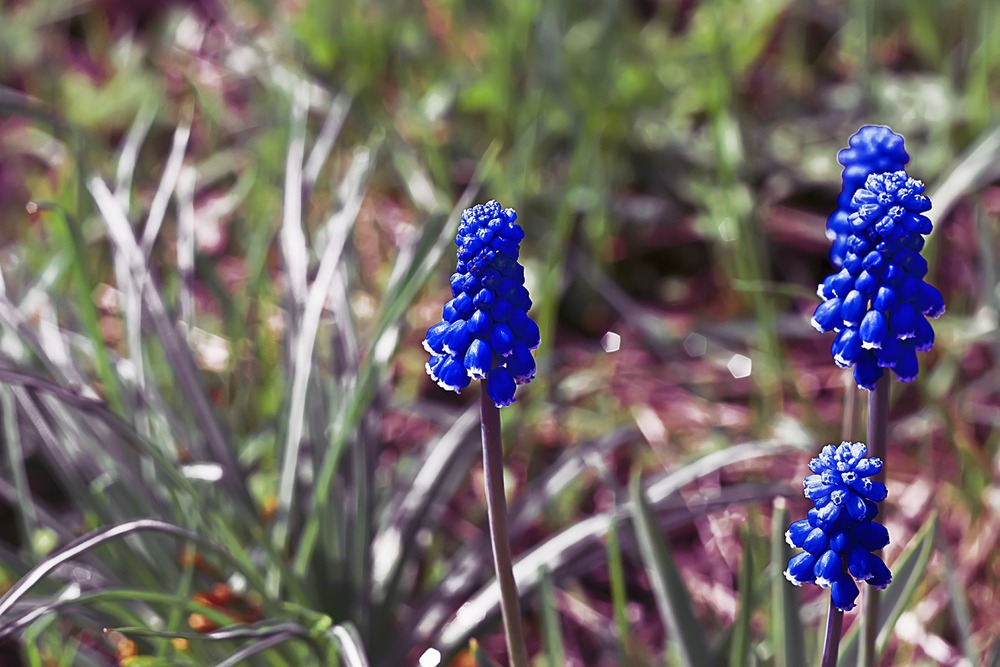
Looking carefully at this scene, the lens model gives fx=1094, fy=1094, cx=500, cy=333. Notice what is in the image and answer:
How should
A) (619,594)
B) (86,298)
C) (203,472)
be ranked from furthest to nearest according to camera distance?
(86,298)
(203,472)
(619,594)

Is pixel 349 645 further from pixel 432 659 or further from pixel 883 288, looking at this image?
pixel 883 288

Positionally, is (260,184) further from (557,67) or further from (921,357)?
(921,357)

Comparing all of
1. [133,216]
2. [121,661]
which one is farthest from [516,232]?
[133,216]

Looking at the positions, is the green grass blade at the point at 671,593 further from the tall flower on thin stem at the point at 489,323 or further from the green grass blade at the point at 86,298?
the green grass blade at the point at 86,298

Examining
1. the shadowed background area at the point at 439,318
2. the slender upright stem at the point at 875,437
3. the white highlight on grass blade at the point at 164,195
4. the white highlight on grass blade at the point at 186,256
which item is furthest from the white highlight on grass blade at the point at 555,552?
the white highlight on grass blade at the point at 164,195

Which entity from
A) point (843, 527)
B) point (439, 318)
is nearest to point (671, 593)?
point (843, 527)

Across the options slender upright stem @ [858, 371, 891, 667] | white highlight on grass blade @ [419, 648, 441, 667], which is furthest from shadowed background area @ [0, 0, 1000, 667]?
slender upright stem @ [858, 371, 891, 667]

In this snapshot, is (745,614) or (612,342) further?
(612,342)

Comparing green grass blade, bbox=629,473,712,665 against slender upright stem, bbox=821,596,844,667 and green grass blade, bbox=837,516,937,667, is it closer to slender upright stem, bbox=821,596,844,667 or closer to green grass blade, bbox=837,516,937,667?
green grass blade, bbox=837,516,937,667
